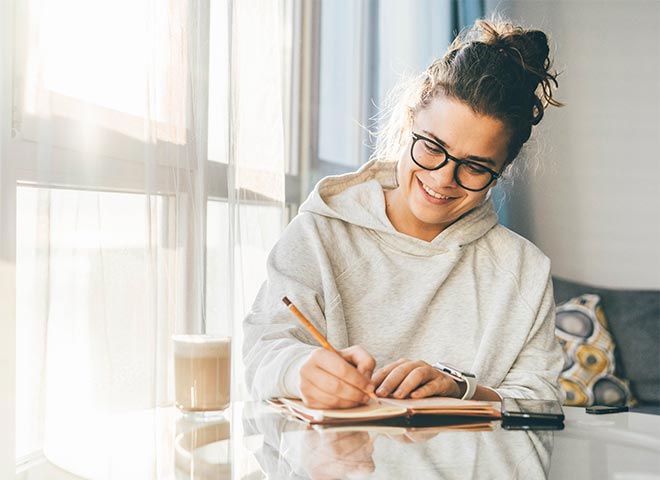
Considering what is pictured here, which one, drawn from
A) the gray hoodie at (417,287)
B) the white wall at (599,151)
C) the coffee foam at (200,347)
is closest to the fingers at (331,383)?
the coffee foam at (200,347)

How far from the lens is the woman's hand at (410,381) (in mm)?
1141

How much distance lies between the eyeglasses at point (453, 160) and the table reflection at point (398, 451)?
21.2 inches

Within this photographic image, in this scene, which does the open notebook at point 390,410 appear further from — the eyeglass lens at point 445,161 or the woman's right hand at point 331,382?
the eyeglass lens at point 445,161

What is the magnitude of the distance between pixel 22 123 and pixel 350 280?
63cm

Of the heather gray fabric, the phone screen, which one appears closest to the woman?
the phone screen

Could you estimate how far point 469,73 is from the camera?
59.7 inches

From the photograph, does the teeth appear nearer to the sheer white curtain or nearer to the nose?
the nose

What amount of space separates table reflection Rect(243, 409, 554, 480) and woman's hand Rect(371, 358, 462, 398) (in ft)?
0.29

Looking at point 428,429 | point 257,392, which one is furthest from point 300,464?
point 257,392

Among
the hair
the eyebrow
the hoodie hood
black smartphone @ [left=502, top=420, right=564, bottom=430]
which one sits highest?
the hair

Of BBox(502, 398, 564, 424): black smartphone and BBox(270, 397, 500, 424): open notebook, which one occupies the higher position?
BBox(270, 397, 500, 424): open notebook

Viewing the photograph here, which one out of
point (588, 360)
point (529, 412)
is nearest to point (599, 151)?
point (588, 360)

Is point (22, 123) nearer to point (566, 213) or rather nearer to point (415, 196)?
point (415, 196)

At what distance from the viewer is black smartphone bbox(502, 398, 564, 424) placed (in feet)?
3.59
